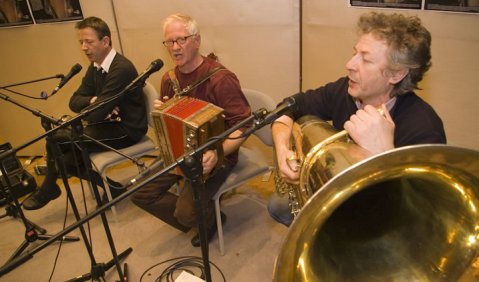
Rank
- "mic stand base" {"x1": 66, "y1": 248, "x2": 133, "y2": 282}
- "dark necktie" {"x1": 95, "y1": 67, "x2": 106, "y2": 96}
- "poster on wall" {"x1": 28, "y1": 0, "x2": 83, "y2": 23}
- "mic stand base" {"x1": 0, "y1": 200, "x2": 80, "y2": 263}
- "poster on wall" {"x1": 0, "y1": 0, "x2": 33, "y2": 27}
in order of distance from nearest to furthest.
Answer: "mic stand base" {"x1": 66, "y1": 248, "x2": 133, "y2": 282}
"mic stand base" {"x1": 0, "y1": 200, "x2": 80, "y2": 263}
"dark necktie" {"x1": 95, "y1": 67, "x2": 106, "y2": 96}
"poster on wall" {"x1": 28, "y1": 0, "x2": 83, "y2": 23}
"poster on wall" {"x1": 0, "y1": 0, "x2": 33, "y2": 27}

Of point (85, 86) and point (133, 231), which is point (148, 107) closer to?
point (85, 86)

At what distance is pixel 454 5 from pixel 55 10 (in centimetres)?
330

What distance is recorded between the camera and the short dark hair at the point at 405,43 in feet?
4.31

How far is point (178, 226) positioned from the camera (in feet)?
8.13

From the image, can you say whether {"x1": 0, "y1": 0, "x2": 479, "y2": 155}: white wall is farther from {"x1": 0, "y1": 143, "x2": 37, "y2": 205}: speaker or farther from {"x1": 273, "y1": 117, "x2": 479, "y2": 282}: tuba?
{"x1": 273, "y1": 117, "x2": 479, "y2": 282}: tuba

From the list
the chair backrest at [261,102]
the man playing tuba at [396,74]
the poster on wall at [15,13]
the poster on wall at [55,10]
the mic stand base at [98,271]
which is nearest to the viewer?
the man playing tuba at [396,74]

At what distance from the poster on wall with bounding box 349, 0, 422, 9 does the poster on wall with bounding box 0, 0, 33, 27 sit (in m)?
3.05

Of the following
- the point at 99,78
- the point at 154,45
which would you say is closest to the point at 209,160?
the point at 99,78

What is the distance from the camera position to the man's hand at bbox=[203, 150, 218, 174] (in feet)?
6.29

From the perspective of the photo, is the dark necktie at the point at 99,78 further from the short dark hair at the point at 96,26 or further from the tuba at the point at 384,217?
the tuba at the point at 384,217

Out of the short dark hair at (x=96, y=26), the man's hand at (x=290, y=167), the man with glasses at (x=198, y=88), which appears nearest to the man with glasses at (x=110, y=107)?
the short dark hair at (x=96, y=26)

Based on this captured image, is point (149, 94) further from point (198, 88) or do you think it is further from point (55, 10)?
point (55, 10)

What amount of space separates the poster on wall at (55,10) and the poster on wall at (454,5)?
2.93 metres

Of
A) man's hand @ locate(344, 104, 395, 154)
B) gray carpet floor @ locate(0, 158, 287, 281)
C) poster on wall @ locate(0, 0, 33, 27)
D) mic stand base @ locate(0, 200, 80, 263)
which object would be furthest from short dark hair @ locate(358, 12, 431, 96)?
poster on wall @ locate(0, 0, 33, 27)
